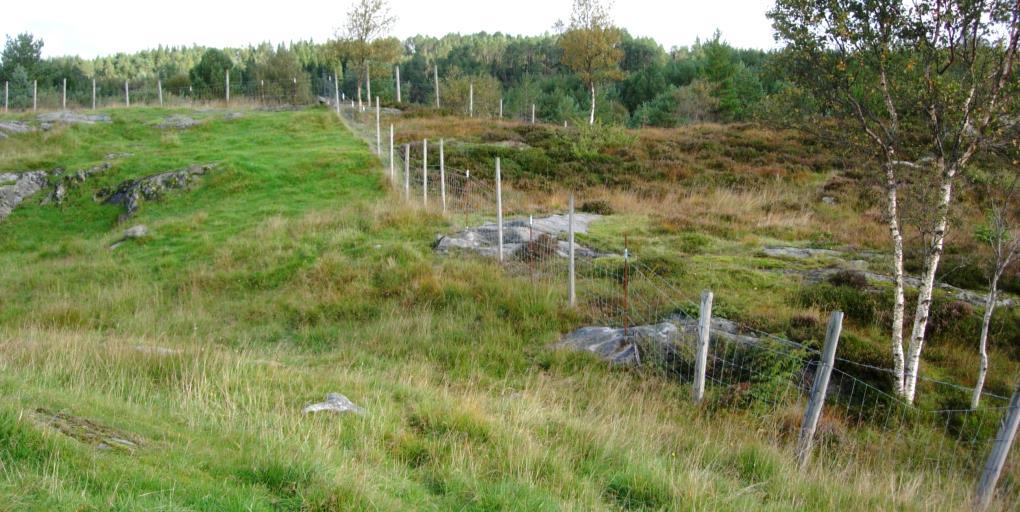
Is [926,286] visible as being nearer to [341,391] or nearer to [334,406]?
[341,391]

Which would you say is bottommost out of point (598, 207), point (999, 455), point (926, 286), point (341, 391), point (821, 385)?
point (999, 455)

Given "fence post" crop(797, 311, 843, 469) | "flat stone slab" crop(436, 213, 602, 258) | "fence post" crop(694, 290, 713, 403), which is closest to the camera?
"fence post" crop(797, 311, 843, 469)

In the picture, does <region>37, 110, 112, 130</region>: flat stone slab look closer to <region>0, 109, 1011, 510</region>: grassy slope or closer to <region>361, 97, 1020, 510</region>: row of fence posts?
<region>0, 109, 1011, 510</region>: grassy slope

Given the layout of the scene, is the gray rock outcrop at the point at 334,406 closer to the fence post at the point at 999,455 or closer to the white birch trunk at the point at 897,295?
the fence post at the point at 999,455

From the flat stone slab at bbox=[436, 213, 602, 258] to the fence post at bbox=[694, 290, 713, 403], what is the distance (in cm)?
560

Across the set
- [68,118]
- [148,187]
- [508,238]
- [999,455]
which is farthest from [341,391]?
[68,118]

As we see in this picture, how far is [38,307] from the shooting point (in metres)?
12.7

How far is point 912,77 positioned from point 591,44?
32.4 metres

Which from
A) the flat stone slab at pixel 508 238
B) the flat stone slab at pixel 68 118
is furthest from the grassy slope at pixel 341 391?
the flat stone slab at pixel 68 118

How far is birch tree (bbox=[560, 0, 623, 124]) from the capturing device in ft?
131

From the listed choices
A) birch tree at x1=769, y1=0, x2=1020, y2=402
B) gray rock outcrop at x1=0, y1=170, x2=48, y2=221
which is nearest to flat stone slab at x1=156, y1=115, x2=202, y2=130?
gray rock outcrop at x1=0, y1=170, x2=48, y2=221

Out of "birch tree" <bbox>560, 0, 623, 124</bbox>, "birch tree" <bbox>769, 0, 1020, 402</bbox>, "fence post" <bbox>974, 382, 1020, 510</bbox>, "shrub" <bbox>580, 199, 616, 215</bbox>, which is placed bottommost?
"fence post" <bbox>974, 382, 1020, 510</bbox>

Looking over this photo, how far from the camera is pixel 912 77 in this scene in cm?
901

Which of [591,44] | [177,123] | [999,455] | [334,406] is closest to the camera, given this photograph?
[999,455]
